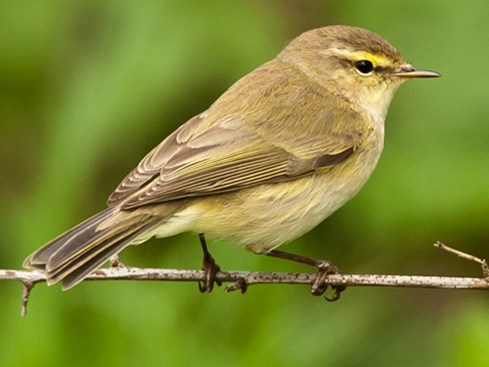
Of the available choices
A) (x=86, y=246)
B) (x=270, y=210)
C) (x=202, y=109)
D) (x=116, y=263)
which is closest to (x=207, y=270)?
(x=270, y=210)

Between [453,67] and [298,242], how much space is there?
1.36 m

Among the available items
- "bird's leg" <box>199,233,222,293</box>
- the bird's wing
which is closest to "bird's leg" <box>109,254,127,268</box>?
the bird's wing

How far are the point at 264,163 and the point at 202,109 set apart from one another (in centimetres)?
120

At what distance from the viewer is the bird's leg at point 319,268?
5.48 m

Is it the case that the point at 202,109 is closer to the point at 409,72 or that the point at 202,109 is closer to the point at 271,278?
the point at 409,72

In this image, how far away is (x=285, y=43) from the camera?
6.86 m

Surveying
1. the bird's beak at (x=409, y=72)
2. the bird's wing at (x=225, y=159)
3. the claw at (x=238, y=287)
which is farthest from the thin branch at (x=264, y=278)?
the bird's beak at (x=409, y=72)

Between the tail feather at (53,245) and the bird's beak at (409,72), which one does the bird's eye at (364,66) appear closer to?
the bird's beak at (409,72)

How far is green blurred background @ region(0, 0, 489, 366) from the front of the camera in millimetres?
5082

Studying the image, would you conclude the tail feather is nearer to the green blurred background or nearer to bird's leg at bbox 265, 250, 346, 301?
the green blurred background

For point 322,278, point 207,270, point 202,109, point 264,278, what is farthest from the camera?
point 202,109

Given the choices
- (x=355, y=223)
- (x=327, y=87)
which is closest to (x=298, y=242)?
(x=355, y=223)

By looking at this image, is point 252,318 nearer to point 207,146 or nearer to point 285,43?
point 207,146

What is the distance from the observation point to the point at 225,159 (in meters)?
5.53
